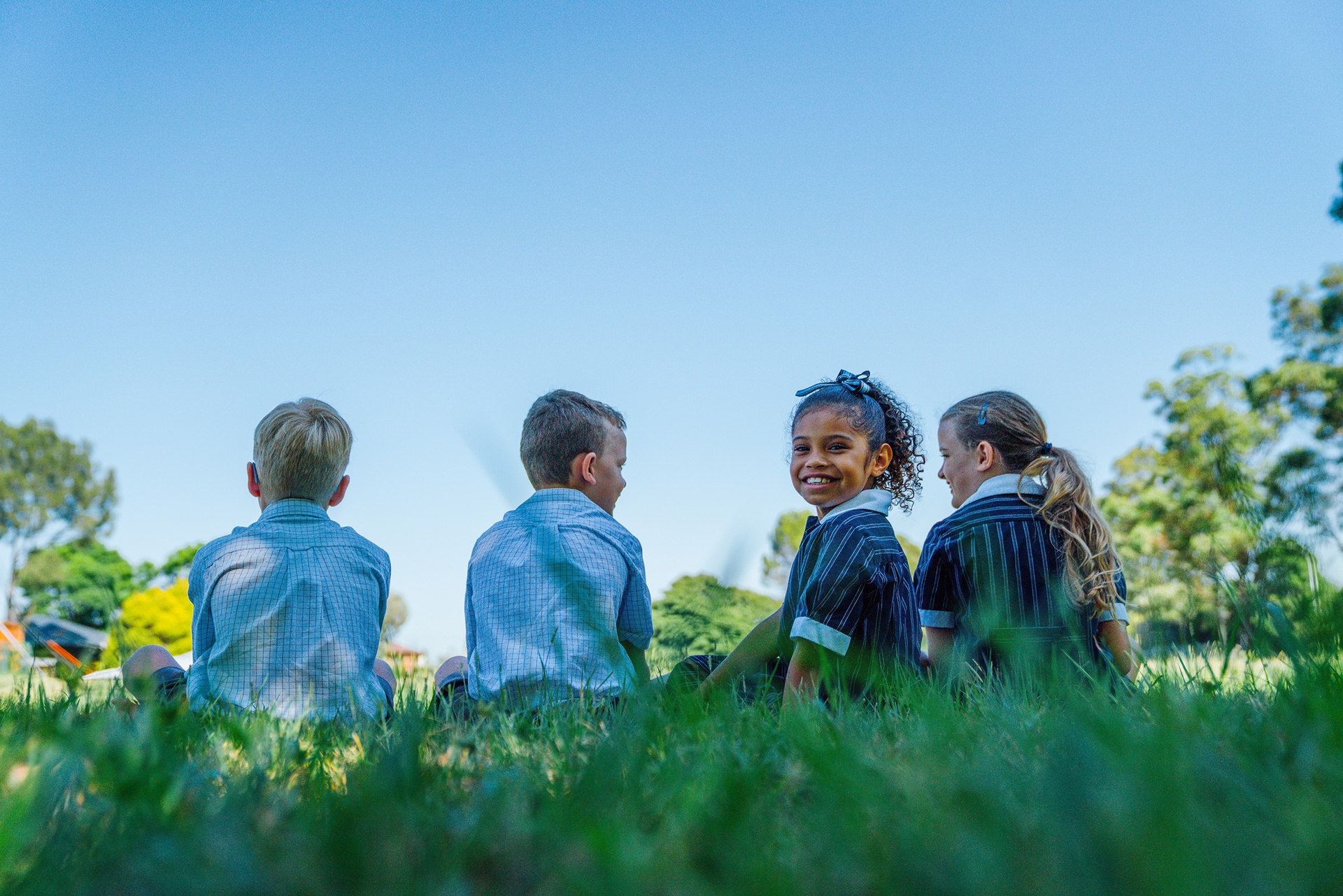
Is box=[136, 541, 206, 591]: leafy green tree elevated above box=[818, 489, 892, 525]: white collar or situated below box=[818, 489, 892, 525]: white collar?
above

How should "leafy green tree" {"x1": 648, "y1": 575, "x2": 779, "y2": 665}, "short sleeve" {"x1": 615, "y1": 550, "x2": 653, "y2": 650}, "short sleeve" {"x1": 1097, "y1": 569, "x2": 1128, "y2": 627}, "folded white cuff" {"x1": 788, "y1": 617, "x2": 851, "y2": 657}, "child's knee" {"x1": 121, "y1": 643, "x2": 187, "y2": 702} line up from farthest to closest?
"short sleeve" {"x1": 615, "y1": 550, "x2": 653, "y2": 650} → "short sleeve" {"x1": 1097, "y1": 569, "x2": 1128, "y2": 627} → "child's knee" {"x1": 121, "y1": 643, "x2": 187, "y2": 702} → "folded white cuff" {"x1": 788, "y1": 617, "x2": 851, "y2": 657} → "leafy green tree" {"x1": 648, "y1": 575, "x2": 779, "y2": 665}

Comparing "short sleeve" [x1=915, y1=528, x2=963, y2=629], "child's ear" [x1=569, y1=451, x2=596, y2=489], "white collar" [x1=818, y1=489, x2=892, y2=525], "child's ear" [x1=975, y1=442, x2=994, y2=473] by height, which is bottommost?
"short sleeve" [x1=915, y1=528, x2=963, y2=629]

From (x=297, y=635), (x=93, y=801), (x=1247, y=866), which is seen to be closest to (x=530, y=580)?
(x=297, y=635)

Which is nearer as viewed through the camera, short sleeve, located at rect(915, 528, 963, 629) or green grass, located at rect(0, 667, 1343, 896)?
green grass, located at rect(0, 667, 1343, 896)

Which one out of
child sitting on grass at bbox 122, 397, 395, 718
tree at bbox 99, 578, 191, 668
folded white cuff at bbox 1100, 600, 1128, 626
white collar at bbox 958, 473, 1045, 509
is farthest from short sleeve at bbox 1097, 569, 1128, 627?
tree at bbox 99, 578, 191, 668

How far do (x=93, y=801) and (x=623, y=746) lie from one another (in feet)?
2.53

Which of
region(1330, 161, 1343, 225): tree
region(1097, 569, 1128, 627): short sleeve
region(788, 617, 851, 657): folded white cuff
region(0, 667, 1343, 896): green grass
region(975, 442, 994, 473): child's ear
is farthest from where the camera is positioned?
region(1330, 161, 1343, 225): tree

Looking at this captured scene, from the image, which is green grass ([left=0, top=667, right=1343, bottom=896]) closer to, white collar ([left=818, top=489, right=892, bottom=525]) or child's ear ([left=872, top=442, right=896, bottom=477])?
white collar ([left=818, top=489, right=892, bottom=525])

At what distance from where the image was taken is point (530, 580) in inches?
134

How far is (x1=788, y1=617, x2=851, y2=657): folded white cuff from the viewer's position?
303cm

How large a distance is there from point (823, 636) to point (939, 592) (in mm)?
854

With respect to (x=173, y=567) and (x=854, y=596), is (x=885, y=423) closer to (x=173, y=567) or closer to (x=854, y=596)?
(x=854, y=596)

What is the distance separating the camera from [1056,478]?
12.5 ft

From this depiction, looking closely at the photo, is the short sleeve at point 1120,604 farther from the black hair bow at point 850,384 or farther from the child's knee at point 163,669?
the child's knee at point 163,669
